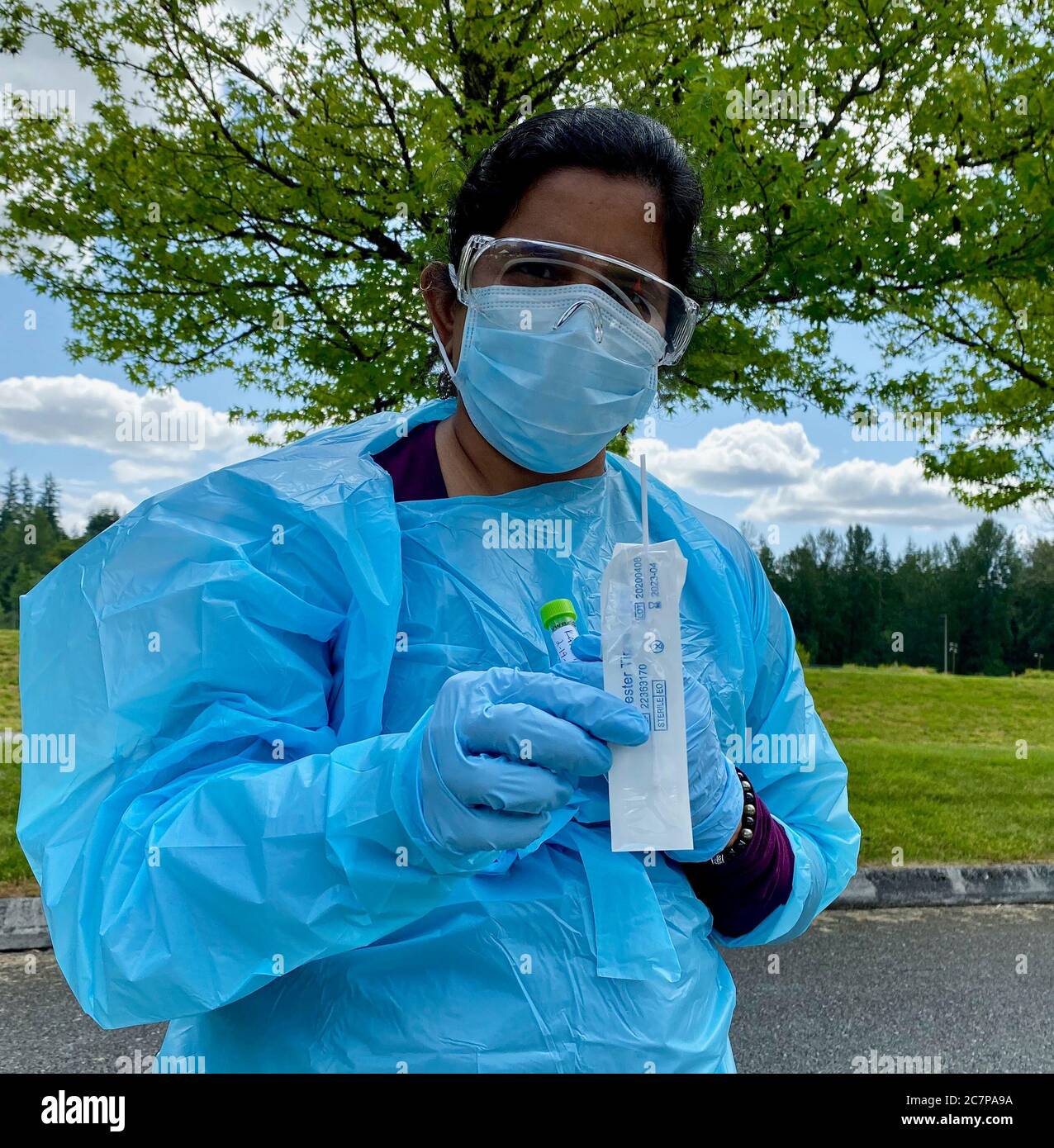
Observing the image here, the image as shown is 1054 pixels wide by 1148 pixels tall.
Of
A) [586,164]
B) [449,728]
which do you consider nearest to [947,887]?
[586,164]

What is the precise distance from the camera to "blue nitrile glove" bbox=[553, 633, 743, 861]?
1159mm

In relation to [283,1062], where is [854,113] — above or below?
above

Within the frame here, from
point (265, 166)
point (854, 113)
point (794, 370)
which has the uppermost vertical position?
point (854, 113)

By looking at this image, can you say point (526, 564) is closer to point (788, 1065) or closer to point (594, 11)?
point (788, 1065)

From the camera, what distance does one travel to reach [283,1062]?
46.5 inches

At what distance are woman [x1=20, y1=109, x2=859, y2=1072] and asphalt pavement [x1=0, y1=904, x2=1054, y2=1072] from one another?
2054mm

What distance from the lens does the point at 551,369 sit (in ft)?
5.16

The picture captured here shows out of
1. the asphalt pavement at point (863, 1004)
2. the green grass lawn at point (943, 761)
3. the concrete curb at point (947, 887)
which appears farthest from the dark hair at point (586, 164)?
the green grass lawn at point (943, 761)

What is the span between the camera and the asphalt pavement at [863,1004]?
358 centimetres

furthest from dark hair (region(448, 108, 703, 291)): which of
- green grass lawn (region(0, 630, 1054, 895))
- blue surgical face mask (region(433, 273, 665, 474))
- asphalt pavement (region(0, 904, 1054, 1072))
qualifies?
green grass lawn (region(0, 630, 1054, 895))

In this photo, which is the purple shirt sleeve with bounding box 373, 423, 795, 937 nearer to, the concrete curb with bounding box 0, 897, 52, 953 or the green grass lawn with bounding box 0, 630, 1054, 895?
the green grass lawn with bounding box 0, 630, 1054, 895

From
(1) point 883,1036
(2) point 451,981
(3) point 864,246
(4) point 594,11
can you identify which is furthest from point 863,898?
(4) point 594,11

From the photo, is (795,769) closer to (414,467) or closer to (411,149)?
(414,467)

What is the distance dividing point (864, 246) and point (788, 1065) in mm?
3595
